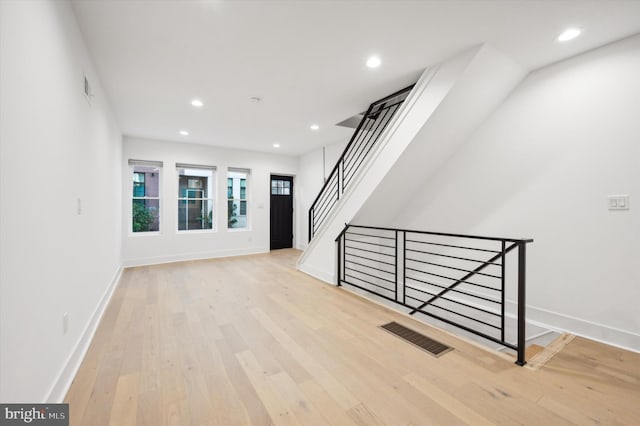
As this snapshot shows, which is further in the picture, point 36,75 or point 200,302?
point 200,302

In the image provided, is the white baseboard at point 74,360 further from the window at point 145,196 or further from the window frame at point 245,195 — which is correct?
the window frame at point 245,195

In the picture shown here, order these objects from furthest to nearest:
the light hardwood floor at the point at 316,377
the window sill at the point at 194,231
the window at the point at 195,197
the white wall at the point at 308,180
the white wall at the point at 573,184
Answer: the white wall at the point at 308,180 → the window at the point at 195,197 → the window sill at the point at 194,231 → the white wall at the point at 573,184 → the light hardwood floor at the point at 316,377

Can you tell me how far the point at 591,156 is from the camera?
2486 millimetres

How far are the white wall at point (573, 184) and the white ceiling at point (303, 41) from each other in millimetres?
334

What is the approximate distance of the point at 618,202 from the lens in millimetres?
2348

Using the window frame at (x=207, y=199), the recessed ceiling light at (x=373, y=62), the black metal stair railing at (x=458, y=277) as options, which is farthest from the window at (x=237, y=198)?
the recessed ceiling light at (x=373, y=62)

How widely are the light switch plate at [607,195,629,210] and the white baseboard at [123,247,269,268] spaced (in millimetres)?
6117

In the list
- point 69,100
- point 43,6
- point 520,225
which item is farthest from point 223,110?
point 520,225

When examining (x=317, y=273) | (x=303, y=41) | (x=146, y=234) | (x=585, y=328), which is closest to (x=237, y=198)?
(x=146, y=234)

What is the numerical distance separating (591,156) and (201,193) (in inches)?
259

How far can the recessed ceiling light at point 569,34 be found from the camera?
2191 millimetres

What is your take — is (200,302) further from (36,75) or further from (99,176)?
(36,75)

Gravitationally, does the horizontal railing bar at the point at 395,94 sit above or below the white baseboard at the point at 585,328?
above

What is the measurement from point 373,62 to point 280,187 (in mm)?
5040
